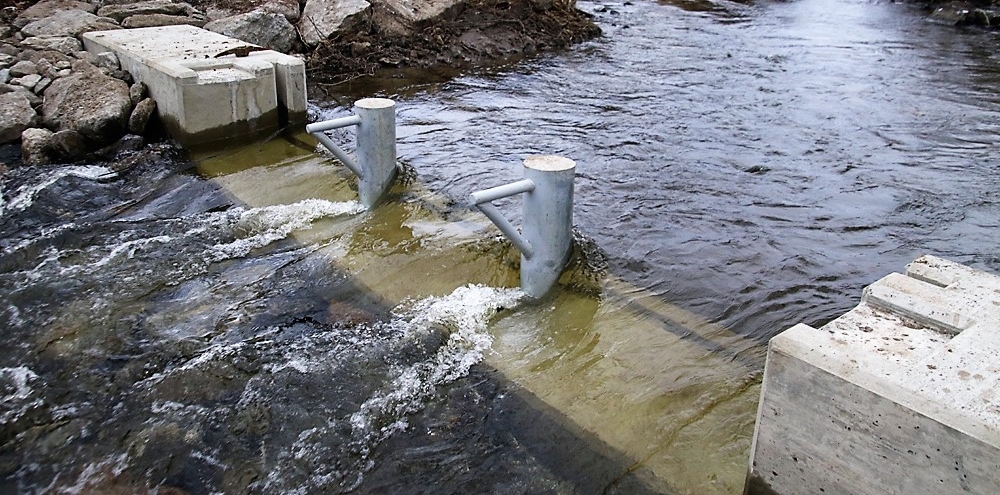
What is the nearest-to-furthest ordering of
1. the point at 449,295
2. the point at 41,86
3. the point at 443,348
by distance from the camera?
the point at 443,348 < the point at 449,295 < the point at 41,86

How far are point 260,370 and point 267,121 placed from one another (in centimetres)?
427

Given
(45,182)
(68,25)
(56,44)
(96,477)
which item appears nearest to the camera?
(96,477)

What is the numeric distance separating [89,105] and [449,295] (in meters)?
4.85

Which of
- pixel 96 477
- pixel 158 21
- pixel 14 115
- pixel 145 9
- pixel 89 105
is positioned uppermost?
pixel 145 9

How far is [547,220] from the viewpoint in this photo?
14.0 feet

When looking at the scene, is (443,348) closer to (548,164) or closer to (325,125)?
(548,164)

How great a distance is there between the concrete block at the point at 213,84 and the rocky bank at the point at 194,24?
271 mm

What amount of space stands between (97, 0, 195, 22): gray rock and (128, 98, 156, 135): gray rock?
3171mm

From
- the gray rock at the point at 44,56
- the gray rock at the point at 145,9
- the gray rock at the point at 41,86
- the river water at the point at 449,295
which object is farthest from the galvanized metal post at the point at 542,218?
the gray rock at the point at 145,9

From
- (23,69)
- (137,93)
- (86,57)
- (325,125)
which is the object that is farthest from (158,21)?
(325,125)

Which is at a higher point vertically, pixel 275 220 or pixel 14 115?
pixel 14 115

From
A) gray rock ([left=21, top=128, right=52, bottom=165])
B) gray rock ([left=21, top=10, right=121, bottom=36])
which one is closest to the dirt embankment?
gray rock ([left=21, top=10, right=121, bottom=36])

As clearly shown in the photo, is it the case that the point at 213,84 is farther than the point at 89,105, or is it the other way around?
the point at 89,105

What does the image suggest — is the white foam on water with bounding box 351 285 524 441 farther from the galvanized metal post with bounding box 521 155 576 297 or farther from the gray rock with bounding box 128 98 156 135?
the gray rock with bounding box 128 98 156 135
